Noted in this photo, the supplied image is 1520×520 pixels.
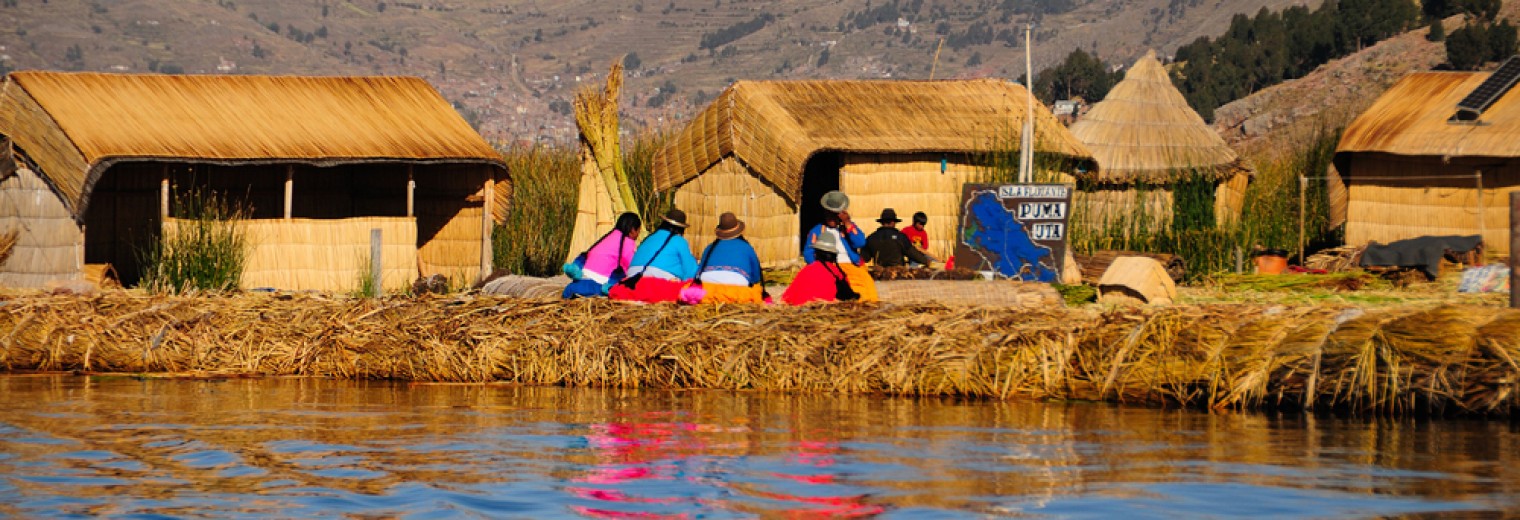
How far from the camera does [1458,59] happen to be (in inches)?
2192

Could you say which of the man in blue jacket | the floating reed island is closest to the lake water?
the floating reed island

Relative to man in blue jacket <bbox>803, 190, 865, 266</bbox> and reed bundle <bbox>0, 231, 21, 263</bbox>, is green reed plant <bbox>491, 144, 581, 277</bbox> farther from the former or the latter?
man in blue jacket <bbox>803, 190, 865, 266</bbox>

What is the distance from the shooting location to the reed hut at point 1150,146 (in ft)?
92.0

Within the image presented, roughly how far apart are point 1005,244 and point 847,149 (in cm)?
498

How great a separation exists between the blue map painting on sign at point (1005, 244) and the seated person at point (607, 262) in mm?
4104

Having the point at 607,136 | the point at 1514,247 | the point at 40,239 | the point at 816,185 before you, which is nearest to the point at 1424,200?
the point at 816,185

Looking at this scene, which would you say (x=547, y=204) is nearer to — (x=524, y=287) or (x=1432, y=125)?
(x=524, y=287)

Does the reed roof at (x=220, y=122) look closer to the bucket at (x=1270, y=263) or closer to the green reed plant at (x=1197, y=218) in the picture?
the green reed plant at (x=1197, y=218)

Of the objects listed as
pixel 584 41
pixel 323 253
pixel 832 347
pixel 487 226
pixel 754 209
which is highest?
pixel 584 41

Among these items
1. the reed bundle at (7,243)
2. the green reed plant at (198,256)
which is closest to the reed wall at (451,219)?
the green reed plant at (198,256)

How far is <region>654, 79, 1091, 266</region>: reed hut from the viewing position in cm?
2402

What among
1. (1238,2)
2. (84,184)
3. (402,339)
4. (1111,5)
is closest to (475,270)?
(84,184)

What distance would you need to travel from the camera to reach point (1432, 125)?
24234mm

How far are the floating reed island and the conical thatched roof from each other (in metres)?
14.2
